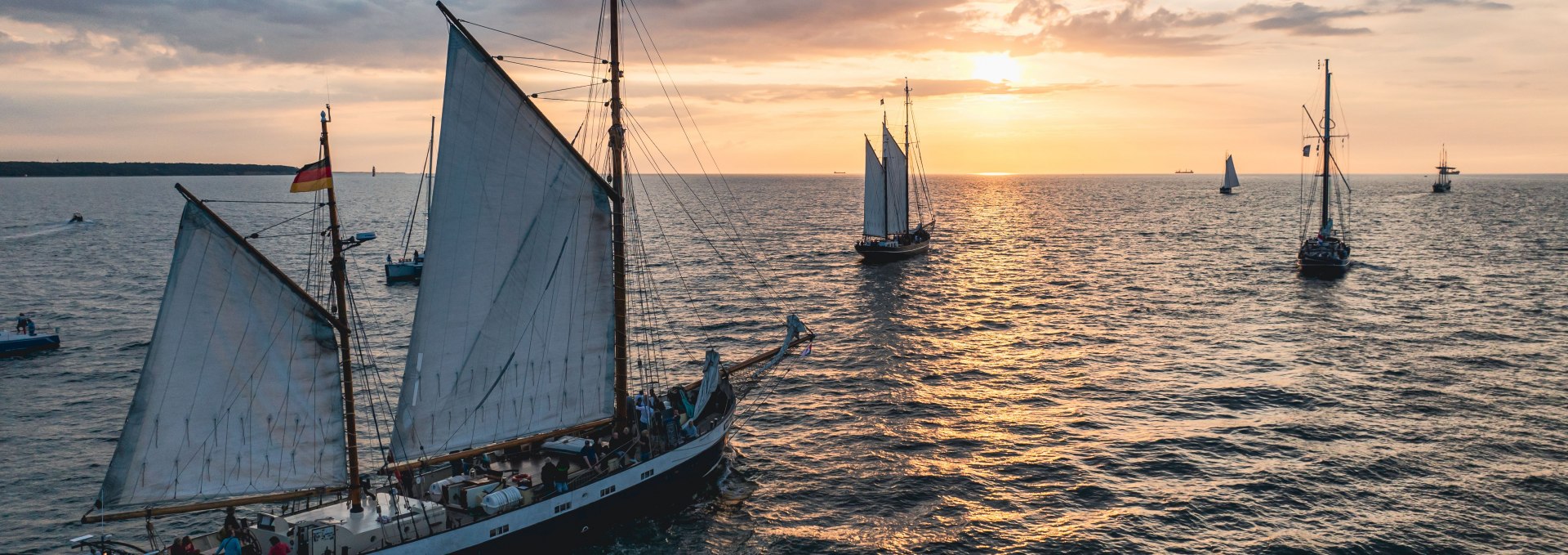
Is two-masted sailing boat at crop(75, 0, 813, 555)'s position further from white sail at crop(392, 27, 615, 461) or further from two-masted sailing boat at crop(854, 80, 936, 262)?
two-masted sailing boat at crop(854, 80, 936, 262)

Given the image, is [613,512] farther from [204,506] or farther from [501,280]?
[204,506]

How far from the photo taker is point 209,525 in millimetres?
36750

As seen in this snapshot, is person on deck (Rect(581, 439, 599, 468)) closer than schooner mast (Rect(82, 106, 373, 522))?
No

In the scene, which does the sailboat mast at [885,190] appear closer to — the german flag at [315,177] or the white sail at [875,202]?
the white sail at [875,202]

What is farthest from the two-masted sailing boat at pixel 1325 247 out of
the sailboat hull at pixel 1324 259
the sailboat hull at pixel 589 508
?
the sailboat hull at pixel 589 508

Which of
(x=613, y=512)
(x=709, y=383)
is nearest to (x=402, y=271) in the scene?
(x=709, y=383)

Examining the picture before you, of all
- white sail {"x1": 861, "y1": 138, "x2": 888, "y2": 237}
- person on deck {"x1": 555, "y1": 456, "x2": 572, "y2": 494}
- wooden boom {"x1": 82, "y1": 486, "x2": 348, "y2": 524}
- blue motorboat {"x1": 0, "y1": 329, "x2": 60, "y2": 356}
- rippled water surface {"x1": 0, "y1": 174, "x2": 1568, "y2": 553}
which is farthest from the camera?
white sail {"x1": 861, "y1": 138, "x2": 888, "y2": 237}

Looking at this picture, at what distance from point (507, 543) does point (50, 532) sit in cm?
1888

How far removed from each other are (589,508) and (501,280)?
8.81m

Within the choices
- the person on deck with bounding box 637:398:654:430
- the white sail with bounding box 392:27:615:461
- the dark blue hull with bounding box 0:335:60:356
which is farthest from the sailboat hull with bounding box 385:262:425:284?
the white sail with bounding box 392:27:615:461

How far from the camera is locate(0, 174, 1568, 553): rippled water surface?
1410 inches

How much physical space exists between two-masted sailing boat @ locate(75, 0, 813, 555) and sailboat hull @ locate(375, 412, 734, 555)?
0.07 metres

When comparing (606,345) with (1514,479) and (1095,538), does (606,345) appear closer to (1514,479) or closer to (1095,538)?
(1095,538)

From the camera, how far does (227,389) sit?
28.4m
